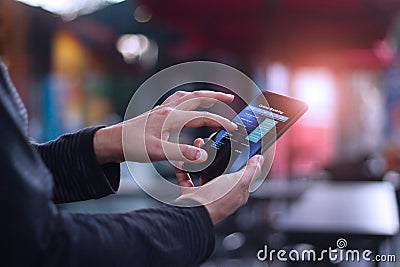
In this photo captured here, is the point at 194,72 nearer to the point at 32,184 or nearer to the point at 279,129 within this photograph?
the point at 279,129

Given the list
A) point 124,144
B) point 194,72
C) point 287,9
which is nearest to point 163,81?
point 194,72

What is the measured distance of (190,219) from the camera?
74 centimetres

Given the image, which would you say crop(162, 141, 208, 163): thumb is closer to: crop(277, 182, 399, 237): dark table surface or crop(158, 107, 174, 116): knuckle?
crop(158, 107, 174, 116): knuckle

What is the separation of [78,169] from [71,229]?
21 cm

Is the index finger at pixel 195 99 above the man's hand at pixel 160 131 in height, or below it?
above

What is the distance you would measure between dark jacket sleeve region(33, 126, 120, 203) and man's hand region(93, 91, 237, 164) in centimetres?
1

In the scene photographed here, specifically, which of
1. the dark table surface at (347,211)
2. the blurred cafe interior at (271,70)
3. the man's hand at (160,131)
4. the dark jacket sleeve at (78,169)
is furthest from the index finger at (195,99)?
the blurred cafe interior at (271,70)

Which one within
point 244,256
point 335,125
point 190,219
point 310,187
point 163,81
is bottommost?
point 244,256

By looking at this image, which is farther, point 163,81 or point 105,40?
point 105,40

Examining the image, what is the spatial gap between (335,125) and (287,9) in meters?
0.73

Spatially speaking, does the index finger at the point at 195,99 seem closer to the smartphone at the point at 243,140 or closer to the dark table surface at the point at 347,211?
the smartphone at the point at 243,140

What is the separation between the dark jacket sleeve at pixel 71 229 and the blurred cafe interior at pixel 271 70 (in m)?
1.37

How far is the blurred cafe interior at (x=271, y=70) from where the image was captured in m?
2.40

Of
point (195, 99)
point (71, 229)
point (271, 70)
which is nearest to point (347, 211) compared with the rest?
point (271, 70)
